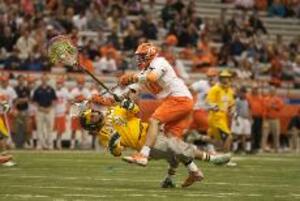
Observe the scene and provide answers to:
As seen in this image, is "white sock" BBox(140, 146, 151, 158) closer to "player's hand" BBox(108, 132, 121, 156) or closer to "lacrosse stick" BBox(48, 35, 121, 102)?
"player's hand" BBox(108, 132, 121, 156)

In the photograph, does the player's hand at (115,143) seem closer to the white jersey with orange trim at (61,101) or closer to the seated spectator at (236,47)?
the white jersey with orange trim at (61,101)

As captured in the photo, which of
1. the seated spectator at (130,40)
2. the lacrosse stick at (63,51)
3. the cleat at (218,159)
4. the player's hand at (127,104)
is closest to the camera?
the player's hand at (127,104)

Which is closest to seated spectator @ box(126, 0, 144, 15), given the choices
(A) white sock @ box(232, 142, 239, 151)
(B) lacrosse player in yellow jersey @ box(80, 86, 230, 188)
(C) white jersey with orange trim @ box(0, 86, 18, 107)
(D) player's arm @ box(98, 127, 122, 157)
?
(A) white sock @ box(232, 142, 239, 151)

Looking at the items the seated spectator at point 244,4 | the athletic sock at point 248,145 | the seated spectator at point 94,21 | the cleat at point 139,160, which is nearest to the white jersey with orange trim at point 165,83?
the cleat at point 139,160

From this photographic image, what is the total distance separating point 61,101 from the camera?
82.7ft

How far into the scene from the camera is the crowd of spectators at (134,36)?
25469mm

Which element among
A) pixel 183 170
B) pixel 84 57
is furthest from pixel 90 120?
pixel 84 57

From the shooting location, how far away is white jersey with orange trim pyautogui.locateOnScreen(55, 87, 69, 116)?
82.5 ft

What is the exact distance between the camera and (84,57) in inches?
1014

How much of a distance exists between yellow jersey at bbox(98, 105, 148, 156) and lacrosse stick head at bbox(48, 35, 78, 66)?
0.97 meters

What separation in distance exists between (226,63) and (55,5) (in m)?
5.00

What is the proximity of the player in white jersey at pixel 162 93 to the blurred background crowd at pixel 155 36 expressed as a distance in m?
9.97

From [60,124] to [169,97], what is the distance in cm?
1209

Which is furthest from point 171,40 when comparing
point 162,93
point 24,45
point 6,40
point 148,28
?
point 162,93
